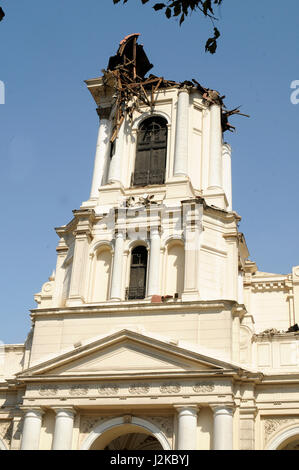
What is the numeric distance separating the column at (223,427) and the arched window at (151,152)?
37.1 feet

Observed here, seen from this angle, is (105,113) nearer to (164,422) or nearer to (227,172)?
(227,172)

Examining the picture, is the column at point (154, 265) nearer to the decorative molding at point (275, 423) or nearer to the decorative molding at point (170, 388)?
the decorative molding at point (170, 388)

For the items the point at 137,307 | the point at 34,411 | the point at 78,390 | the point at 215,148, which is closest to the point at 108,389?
the point at 78,390

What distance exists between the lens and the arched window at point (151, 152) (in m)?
31.5

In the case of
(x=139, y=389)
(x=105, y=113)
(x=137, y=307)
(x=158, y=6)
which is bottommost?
(x=139, y=389)

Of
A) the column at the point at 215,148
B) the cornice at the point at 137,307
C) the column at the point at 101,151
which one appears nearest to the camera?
the cornice at the point at 137,307

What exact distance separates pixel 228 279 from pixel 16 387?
9.04 meters

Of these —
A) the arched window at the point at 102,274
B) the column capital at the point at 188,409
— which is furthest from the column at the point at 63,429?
the arched window at the point at 102,274

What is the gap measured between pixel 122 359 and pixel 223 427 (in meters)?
4.37

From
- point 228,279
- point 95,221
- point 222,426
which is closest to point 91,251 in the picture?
point 95,221

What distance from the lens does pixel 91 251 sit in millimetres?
A: 29266

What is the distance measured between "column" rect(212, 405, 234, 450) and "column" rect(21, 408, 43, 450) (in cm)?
621

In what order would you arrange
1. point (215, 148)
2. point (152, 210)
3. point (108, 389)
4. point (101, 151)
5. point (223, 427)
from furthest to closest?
point (101, 151) → point (215, 148) → point (152, 210) → point (108, 389) → point (223, 427)

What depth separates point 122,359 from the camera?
992 inches
